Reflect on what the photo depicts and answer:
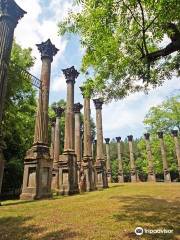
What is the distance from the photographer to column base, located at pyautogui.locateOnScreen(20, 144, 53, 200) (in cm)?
1469

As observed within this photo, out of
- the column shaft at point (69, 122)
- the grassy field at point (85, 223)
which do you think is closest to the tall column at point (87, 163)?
the column shaft at point (69, 122)

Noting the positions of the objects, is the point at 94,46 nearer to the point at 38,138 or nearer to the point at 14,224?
the point at 38,138

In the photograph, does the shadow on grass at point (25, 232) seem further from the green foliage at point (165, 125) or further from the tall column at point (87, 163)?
the green foliage at point (165, 125)

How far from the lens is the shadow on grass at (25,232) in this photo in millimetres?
6387

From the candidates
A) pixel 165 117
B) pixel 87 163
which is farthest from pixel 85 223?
pixel 165 117

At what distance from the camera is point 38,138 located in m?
16.2

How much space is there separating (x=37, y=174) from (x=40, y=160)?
2.76ft

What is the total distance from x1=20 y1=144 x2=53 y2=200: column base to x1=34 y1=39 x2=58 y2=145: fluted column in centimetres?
73

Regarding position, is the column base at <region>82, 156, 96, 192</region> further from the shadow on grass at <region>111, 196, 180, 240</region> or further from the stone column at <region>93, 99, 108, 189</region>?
the shadow on grass at <region>111, 196, 180, 240</region>

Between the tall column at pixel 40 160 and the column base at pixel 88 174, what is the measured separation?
23.0 ft

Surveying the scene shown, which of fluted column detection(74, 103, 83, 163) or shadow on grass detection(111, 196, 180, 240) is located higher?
fluted column detection(74, 103, 83, 163)

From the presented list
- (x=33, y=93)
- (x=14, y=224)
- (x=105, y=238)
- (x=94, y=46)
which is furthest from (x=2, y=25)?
(x=33, y=93)

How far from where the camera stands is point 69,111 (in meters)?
21.0

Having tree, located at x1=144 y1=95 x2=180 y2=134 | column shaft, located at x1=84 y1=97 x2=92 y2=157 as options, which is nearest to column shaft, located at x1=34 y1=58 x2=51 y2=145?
column shaft, located at x1=84 y1=97 x2=92 y2=157
